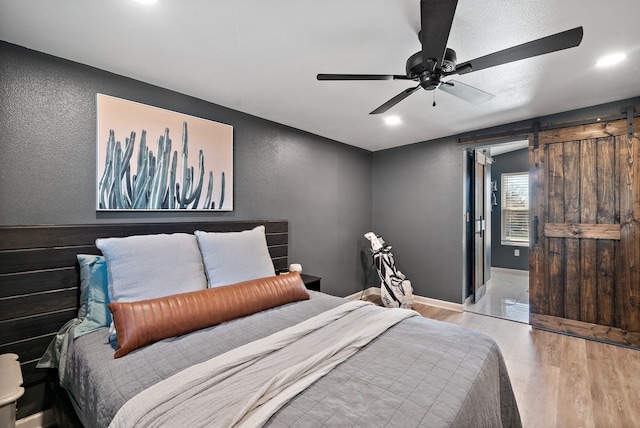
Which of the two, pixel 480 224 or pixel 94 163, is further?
pixel 480 224

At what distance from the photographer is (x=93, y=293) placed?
1.78m

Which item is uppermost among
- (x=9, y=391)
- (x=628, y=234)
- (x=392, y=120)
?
(x=392, y=120)

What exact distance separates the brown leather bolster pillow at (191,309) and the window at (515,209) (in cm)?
557

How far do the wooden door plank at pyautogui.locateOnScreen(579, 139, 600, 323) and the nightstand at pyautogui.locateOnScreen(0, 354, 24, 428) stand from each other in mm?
4523

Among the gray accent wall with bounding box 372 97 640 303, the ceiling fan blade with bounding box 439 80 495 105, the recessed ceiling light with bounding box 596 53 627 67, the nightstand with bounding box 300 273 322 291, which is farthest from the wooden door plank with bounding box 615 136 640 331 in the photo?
the nightstand with bounding box 300 273 322 291

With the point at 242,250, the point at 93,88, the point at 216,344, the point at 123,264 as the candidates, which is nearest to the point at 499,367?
the point at 216,344

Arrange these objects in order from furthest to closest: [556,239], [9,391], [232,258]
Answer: [556,239], [232,258], [9,391]

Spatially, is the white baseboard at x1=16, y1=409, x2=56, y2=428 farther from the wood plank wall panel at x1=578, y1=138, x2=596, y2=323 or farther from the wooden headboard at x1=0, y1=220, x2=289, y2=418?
the wood plank wall panel at x1=578, y1=138, x2=596, y2=323

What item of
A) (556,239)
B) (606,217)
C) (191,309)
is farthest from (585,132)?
(191,309)

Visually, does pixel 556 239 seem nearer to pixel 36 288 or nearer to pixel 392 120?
pixel 392 120

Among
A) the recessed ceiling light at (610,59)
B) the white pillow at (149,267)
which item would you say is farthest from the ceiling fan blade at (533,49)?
the white pillow at (149,267)

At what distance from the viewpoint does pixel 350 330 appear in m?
1.63

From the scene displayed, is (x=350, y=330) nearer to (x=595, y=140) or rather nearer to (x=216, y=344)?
(x=216, y=344)

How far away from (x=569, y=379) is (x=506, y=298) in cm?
235
